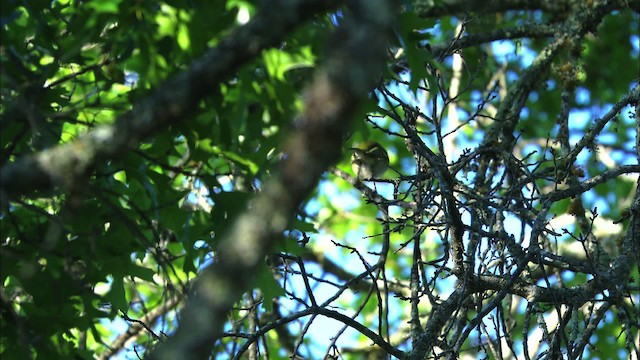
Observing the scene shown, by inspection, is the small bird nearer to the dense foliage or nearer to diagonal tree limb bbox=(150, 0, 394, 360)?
the dense foliage

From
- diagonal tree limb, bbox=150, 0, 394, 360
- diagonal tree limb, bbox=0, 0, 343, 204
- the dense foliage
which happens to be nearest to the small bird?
the dense foliage

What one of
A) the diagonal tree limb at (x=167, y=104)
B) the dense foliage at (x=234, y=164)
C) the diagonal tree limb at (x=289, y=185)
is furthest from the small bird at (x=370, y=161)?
the diagonal tree limb at (x=289, y=185)

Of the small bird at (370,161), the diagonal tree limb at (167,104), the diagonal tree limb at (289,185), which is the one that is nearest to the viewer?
the diagonal tree limb at (289,185)

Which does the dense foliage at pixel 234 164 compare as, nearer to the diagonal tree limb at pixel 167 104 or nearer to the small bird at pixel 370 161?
the diagonal tree limb at pixel 167 104

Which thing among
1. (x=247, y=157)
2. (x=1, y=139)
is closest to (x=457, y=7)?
(x=247, y=157)

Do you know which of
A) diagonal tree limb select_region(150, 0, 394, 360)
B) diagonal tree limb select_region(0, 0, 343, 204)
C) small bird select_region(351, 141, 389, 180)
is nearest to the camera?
diagonal tree limb select_region(150, 0, 394, 360)

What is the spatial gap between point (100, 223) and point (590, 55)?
6.69m

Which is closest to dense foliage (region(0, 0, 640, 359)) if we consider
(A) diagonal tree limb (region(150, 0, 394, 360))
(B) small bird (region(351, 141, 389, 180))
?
(A) diagonal tree limb (region(150, 0, 394, 360))

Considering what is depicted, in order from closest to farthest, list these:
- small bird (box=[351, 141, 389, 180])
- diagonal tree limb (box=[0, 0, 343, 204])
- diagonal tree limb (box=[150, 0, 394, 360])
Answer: diagonal tree limb (box=[150, 0, 394, 360])
diagonal tree limb (box=[0, 0, 343, 204])
small bird (box=[351, 141, 389, 180])


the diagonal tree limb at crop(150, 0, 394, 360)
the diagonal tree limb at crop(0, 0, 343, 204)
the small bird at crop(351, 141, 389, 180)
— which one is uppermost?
the small bird at crop(351, 141, 389, 180)

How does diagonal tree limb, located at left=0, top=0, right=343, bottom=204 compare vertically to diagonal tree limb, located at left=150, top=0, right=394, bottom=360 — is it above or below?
above

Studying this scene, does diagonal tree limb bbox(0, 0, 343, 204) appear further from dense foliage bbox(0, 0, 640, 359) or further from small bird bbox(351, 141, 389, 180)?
small bird bbox(351, 141, 389, 180)

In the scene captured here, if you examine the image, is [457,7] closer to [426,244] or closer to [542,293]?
[542,293]

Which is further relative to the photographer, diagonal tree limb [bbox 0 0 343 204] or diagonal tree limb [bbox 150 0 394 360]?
diagonal tree limb [bbox 0 0 343 204]
